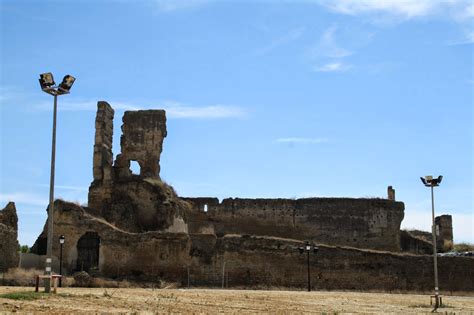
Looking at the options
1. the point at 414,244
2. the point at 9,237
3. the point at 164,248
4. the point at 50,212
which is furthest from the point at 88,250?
the point at 414,244

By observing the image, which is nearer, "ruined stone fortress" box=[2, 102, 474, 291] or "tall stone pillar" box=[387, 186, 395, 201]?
"ruined stone fortress" box=[2, 102, 474, 291]

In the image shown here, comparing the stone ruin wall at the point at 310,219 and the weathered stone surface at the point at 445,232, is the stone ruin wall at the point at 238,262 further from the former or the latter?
the weathered stone surface at the point at 445,232

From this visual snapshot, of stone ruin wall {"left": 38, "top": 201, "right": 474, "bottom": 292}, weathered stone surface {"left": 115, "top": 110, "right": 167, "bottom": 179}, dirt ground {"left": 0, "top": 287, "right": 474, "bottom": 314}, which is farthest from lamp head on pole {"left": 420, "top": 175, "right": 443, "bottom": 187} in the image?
weathered stone surface {"left": 115, "top": 110, "right": 167, "bottom": 179}

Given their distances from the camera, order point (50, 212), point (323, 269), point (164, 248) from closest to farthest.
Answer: point (50, 212), point (164, 248), point (323, 269)

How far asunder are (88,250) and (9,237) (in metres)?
5.65

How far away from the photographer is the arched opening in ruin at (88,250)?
39375 millimetres

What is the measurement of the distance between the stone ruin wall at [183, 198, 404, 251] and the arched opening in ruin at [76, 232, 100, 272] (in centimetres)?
1297

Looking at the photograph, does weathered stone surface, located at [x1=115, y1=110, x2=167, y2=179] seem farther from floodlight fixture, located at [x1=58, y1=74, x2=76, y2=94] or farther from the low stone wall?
floodlight fixture, located at [x1=58, y1=74, x2=76, y2=94]

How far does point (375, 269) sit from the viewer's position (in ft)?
131

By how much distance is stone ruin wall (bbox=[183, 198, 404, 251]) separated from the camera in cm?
5266

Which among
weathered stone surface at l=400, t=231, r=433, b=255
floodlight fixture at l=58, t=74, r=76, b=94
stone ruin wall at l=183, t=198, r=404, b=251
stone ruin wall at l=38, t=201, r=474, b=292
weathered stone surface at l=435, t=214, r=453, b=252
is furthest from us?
weathered stone surface at l=435, t=214, r=453, b=252

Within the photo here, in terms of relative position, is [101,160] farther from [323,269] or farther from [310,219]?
[310,219]

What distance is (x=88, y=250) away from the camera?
4012 cm

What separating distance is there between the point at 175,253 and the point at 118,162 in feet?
35.1
